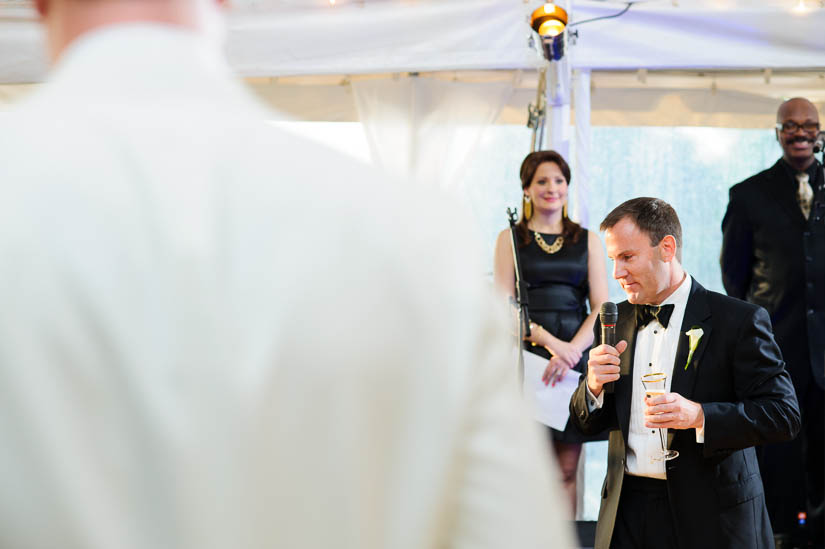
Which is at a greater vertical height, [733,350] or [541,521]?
[733,350]

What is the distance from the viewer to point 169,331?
0.65 metres

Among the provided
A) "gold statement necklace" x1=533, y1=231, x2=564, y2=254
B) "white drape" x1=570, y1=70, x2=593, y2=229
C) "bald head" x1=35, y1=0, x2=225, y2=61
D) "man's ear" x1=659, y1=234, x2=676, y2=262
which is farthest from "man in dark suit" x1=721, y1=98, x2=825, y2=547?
"bald head" x1=35, y1=0, x2=225, y2=61

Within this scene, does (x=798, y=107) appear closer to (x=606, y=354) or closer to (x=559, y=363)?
(x=559, y=363)

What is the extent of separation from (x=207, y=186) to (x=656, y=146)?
6.28 metres

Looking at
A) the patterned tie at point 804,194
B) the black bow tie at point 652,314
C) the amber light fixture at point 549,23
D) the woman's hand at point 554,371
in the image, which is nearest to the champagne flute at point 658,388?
the black bow tie at point 652,314

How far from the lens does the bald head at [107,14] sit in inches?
28.3

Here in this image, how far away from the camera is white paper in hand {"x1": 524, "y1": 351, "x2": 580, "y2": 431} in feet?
15.9

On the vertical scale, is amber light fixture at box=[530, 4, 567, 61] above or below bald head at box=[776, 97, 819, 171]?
above

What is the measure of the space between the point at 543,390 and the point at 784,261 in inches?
64.6

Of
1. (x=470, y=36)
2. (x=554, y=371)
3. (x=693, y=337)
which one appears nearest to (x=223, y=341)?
(x=693, y=337)

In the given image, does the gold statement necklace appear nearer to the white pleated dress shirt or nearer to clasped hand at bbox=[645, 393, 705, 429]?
the white pleated dress shirt

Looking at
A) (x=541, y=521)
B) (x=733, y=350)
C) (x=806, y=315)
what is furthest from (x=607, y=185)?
(x=541, y=521)

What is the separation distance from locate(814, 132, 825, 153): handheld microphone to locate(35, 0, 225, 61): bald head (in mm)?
5099

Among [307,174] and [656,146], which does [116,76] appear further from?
[656,146]
